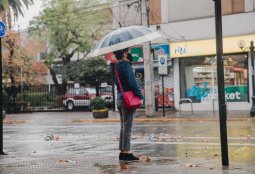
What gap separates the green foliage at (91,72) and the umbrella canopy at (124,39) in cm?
3238

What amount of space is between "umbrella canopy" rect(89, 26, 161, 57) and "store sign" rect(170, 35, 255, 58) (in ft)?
62.3

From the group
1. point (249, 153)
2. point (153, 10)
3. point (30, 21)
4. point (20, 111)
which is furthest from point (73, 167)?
point (30, 21)

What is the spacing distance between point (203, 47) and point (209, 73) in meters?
1.70

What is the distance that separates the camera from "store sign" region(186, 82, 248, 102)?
29141 mm

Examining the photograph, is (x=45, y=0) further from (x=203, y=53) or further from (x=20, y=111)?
(x=203, y=53)

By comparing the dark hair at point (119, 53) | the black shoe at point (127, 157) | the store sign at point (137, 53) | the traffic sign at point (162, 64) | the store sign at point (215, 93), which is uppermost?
the store sign at point (137, 53)

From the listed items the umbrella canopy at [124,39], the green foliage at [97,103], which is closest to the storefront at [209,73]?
the green foliage at [97,103]

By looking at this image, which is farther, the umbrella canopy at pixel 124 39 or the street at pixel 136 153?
the umbrella canopy at pixel 124 39

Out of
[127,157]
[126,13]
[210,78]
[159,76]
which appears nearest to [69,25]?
[126,13]

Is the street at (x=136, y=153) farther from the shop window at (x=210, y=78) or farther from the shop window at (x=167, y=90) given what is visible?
the shop window at (x=167, y=90)

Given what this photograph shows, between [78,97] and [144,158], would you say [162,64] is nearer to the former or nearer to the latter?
[144,158]

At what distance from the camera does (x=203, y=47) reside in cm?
2991

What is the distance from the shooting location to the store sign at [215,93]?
29.1 metres

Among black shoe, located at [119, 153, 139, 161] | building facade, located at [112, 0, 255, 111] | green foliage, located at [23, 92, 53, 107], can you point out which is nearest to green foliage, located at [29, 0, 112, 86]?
green foliage, located at [23, 92, 53, 107]
